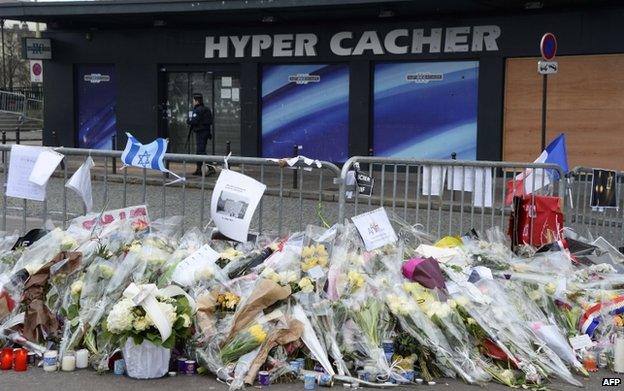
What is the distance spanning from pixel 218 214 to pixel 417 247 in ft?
5.79

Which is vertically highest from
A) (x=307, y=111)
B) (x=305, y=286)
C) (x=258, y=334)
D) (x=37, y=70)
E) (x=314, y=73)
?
(x=37, y=70)

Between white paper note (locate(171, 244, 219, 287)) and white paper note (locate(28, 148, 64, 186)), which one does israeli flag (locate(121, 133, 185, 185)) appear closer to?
white paper note (locate(28, 148, 64, 186))

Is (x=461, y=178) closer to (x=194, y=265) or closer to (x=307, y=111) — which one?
(x=194, y=265)

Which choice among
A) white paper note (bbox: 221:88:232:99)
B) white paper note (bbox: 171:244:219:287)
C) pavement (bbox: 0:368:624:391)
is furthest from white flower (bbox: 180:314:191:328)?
white paper note (bbox: 221:88:232:99)

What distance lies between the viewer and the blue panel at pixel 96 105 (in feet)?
77.0

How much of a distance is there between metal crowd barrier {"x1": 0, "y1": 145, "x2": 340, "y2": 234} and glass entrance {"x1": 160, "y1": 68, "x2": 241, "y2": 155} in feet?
32.7

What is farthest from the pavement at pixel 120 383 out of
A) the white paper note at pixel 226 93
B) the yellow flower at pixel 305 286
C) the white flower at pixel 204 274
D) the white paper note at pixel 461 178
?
the white paper note at pixel 226 93

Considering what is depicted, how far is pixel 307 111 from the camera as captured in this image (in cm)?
2070

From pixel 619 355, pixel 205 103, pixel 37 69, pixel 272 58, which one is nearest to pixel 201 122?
pixel 205 103

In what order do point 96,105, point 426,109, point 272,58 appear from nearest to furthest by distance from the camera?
1. point 426,109
2. point 272,58
3. point 96,105

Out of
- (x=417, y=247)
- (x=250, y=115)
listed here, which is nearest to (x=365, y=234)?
(x=417, y=247)

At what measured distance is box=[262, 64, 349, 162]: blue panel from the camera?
20188 millimetres

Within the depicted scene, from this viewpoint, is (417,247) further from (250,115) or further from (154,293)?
(250,115)

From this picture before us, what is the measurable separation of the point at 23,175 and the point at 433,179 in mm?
3998
